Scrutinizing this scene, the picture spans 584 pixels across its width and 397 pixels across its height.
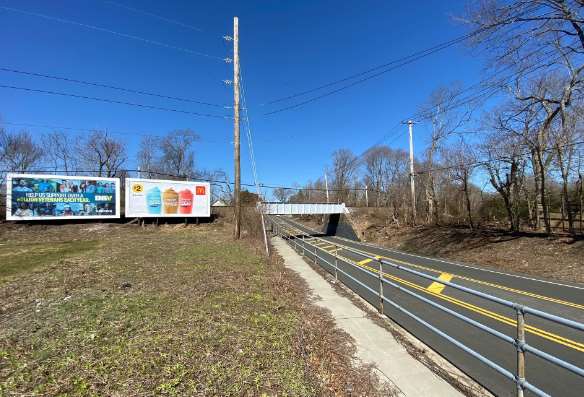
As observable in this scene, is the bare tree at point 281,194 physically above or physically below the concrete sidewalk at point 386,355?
above

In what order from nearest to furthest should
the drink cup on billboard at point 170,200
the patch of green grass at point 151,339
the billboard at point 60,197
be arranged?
1. the patch of green grass at point 151,339
2. the billboard at point 60,197
3. the drink cup on billboard at point 170,200

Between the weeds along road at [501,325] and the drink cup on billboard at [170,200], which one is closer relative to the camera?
the weeds along road at [501,325]

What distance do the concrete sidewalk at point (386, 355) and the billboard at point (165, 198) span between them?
20.7m

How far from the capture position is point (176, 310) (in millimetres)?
5758

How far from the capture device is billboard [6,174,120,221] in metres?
20.9

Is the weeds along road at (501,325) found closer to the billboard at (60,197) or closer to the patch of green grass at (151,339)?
the patch of green grass at (151,339)

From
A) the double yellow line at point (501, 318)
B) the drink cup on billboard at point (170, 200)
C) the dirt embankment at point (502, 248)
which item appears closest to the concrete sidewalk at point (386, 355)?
the double yellow line at point (501, 318)

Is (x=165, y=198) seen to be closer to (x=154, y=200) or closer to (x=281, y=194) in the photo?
(x=154, y=200)

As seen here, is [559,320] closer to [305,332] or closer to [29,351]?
[305,332]

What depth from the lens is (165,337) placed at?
14.9 feet

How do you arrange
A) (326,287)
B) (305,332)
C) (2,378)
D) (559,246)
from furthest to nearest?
(559,246) < (326,287) < (305,332) < (2,378)

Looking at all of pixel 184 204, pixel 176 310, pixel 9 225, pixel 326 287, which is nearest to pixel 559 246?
pixel 326 287

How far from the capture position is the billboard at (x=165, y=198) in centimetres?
2475

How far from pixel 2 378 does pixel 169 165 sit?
60.3m
